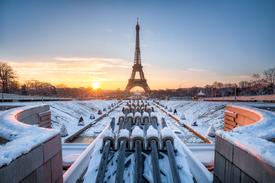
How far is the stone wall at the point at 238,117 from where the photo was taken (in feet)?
20.9

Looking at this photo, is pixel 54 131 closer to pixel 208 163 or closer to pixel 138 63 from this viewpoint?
pixel 208 163

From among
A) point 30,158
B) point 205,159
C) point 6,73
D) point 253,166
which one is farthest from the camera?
point 6,73

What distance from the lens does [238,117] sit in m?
7.41

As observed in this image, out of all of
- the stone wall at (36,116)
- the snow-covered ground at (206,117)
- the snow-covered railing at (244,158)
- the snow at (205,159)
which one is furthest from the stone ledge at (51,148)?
the snow-covered ground at (206,117)

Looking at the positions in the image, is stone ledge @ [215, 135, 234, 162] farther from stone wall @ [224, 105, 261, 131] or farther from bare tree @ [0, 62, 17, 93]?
bare tree @ [0, 62, 17, 93]

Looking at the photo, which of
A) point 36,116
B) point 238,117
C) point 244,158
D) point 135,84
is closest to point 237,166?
point 244,158

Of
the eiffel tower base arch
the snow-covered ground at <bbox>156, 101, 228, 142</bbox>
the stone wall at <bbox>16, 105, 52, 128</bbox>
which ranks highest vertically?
the eiffel tower base arch

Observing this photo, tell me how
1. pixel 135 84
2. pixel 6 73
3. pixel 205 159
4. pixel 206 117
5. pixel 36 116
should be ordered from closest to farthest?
pixel 205 159 < pixel 36 116 < pixel 206 117 < pixel 6 73 < pixel 135 84

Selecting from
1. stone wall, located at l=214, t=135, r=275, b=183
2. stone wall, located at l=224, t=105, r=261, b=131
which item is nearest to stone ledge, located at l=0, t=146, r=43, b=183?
stone wall, located at l=214, t=135, r=275, b=183

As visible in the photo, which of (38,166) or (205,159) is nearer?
(38,166)

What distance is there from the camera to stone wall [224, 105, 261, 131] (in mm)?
6380

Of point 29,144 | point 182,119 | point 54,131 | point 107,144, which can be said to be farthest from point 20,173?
point 182,119

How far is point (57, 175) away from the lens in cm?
315

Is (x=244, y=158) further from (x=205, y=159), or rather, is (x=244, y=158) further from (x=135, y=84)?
(x=135, y=84)
